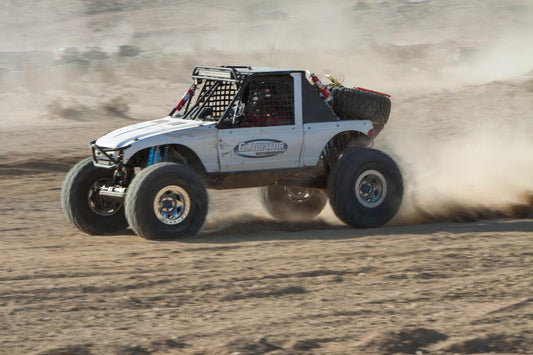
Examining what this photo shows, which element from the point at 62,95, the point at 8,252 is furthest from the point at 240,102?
the point at 62,95

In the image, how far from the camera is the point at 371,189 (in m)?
9.52

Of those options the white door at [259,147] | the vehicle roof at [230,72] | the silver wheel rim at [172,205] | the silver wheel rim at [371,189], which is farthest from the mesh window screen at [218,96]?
the silver wheel rim at [371,189]

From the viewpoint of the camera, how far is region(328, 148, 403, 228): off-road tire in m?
9.27

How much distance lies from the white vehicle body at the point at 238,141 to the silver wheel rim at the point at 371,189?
494 mm

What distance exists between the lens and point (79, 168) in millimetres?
A: 9148

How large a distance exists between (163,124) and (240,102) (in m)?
0.80

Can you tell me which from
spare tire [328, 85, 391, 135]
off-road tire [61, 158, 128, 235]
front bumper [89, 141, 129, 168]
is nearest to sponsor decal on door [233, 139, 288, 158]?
spare tire [328, 85, 391, 135]

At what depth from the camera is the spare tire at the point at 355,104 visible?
31.5 ft

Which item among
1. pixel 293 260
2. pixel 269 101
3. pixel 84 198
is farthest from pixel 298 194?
pixel 293 260

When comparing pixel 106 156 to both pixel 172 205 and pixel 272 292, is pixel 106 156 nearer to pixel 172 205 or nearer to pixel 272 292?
pixel 172 205

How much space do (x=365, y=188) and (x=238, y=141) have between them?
148cm

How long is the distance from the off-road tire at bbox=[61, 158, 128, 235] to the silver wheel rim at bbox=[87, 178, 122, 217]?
0.01m

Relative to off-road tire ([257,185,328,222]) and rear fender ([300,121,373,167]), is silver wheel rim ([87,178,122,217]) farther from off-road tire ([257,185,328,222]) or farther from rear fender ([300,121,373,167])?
rear fender ([300,121,373,167])

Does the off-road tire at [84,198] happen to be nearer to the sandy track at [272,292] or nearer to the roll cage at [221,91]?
the sandy track at [272,292]
